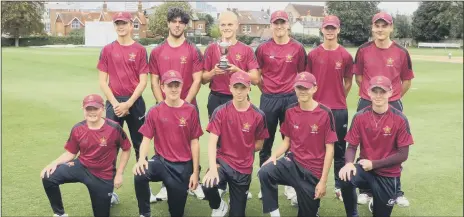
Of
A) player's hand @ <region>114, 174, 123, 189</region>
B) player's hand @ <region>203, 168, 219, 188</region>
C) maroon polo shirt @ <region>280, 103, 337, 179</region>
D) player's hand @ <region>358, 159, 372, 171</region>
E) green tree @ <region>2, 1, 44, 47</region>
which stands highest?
green tree @ <region>2, 1, 44, 47</region>

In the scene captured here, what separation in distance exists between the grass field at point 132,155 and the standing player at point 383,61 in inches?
23.9

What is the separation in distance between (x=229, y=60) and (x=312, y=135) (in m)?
1.61

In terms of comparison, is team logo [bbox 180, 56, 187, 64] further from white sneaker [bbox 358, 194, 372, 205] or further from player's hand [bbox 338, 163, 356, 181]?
white sneaker [bbox 358, 194, 372, 205]

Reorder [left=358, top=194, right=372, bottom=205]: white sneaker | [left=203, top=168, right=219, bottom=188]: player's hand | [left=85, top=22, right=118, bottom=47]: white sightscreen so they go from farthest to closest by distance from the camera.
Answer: [left=85, top=22, right=118, bottom=47]: white sightscreen < [left=358, top=194, right=372, bottom=205]: white sneaker < [left=203, top=168, right=219, bottom=188]: player's hand

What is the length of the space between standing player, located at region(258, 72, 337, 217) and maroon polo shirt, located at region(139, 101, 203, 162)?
93cm

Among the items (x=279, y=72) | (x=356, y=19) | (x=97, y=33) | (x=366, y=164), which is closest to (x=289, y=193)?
(x=366, y=164)

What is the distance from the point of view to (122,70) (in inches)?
238

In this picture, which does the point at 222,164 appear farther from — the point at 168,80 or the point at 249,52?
the point at 249,52

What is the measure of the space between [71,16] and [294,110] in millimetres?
99426

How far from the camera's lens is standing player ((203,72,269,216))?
5.23 m

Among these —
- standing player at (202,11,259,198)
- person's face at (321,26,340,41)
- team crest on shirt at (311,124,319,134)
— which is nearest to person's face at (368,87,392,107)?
team crest on shirt at (311,124,319,134)

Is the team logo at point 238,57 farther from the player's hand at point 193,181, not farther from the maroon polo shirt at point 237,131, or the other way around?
the player's hand at point 193,181

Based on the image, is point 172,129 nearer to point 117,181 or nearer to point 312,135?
point 117,181

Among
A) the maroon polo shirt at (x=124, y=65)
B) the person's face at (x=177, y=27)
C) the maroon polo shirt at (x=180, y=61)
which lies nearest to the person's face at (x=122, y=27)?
the maroon polo shirt at (x=124, y=65)
